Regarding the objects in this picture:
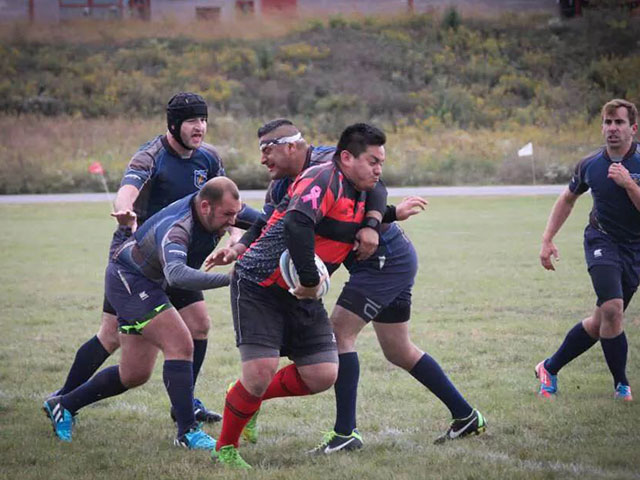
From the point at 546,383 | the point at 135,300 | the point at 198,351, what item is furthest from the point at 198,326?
the point at 546,383

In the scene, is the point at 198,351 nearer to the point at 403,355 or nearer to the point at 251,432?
the point at 251,432

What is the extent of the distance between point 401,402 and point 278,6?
4498cm

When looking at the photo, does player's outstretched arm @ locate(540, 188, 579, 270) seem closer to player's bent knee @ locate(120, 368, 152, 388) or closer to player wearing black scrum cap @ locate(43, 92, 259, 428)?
player wearing black scrum cap @ locate(43, 92, 259, 428)

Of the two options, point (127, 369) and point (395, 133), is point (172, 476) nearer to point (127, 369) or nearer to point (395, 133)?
point (127, 369)

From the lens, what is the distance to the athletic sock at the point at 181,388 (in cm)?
527

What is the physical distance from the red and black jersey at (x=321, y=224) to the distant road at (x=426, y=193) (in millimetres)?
21341

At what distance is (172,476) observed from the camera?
181 inches

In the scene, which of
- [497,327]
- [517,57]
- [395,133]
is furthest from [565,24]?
[497,327]

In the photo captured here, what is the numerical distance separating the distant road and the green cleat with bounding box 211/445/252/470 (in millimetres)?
21481

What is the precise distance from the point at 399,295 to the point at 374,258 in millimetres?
283

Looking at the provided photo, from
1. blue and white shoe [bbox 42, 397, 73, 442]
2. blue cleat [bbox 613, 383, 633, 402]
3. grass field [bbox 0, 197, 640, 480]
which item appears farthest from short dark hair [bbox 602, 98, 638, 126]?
blue and white shoe [bbox 42, 397, 73, 442]

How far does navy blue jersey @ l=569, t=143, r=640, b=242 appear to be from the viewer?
6453mm

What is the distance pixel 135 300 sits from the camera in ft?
17.4

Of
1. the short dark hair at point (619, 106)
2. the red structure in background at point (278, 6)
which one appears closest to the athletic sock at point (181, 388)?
the short dark hair at point (619, 106)
